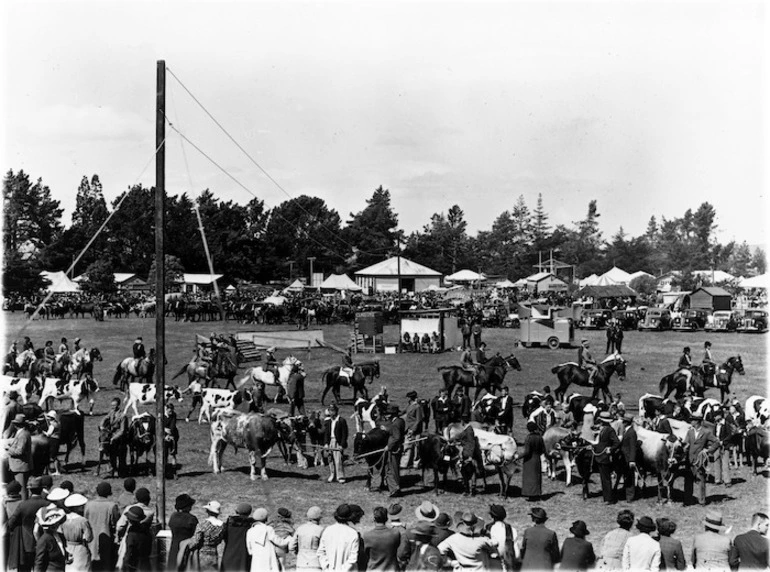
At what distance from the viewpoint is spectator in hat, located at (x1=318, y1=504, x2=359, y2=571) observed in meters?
8.78

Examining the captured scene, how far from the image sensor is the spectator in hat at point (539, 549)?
903cm

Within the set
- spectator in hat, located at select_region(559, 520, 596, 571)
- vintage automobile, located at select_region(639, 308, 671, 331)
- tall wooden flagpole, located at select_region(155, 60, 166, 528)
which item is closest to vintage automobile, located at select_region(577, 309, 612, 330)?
vintage automobile, located at select_region(639, 308, 671, 331)

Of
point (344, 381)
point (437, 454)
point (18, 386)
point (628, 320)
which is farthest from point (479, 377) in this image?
point (628, 320)

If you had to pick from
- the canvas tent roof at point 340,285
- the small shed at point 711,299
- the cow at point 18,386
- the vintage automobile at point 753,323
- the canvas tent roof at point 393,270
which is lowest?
the cow at point 18,386

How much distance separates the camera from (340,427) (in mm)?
15844

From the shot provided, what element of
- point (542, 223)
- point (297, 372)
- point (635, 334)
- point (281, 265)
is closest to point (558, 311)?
point (635, 334)

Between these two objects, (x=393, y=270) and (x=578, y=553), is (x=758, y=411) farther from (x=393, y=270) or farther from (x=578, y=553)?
(x=393, y=270)

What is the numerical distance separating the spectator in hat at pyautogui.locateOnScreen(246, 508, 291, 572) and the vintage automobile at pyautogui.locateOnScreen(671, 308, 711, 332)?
42041 mm

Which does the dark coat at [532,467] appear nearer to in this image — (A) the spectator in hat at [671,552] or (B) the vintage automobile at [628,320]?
(A) the spectator in hat at [671,552]

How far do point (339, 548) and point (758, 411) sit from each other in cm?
1262

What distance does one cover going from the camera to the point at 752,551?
875cm

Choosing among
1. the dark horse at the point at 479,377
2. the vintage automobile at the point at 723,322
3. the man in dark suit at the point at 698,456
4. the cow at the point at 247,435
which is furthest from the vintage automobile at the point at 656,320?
the cow at the point at 247,435

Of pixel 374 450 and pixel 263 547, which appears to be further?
pixel 374 450

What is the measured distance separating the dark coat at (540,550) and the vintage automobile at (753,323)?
40250 millimetres
